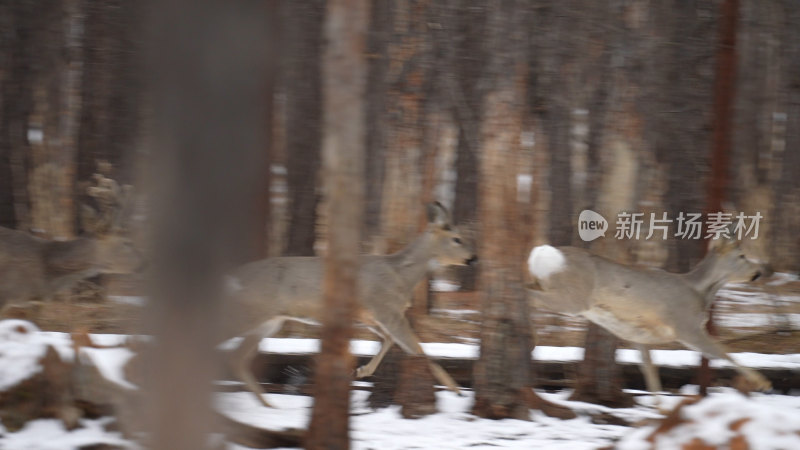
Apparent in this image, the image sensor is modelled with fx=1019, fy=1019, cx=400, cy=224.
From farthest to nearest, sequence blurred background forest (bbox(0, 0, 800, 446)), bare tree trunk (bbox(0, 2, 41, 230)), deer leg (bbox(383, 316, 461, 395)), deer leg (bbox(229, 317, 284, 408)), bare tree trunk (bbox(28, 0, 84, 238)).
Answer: bare tree trunk (bbox(28, 0, 84, 238))
bare tree trunk (bbox(0, 2, 41, 230))
deer leg (bbox(383, 316, 461, 395))
blurred background forest (bbox(0, 0, 800, 446))
deer leg (bbox(229, 317, 284, 408))

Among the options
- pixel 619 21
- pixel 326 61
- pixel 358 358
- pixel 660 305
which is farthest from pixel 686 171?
pixel 326 61

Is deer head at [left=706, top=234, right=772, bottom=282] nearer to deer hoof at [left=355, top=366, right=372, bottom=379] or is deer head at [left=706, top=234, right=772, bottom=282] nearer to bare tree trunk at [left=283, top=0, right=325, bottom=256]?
deer hoof at [left=355, top=366, right=372, bottom=379]

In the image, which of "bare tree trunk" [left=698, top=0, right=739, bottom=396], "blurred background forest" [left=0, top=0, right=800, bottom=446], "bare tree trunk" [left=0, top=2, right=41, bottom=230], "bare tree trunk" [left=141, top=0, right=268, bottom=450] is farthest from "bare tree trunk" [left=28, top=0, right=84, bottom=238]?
"bare tree trunk" [left=141, top=0, right=268, bottom=450]

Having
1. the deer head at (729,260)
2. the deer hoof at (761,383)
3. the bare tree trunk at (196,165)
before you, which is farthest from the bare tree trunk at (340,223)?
the deer head at (729,260)

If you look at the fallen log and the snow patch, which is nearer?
the snow patch

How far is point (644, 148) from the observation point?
15.1m

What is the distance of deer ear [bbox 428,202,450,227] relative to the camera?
10.5 m

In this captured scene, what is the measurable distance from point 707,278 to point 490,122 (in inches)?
125

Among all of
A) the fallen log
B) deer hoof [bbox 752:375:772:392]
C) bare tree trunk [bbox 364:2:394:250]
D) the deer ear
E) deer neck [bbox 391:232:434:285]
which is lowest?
the fallen log

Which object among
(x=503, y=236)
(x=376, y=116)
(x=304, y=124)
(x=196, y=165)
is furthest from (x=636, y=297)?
(x=196, y=165)

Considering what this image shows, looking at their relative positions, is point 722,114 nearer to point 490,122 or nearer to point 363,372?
point 490,122

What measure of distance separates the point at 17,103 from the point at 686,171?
38.3 feet

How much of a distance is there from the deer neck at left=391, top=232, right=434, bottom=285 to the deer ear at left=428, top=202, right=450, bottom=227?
17cm

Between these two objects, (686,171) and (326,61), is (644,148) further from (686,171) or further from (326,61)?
(326,61)
